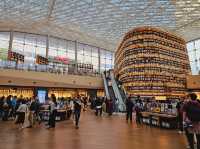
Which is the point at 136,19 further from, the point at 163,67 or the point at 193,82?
the point at 193,82

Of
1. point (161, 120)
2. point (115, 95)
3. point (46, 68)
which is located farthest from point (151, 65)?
point (161, 120)

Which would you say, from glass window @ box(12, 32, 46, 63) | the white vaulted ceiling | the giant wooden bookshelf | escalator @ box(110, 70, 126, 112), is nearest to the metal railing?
the giant wooden bookshelf

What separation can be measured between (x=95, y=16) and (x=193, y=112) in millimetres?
31181

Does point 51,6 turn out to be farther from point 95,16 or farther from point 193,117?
point 193,117

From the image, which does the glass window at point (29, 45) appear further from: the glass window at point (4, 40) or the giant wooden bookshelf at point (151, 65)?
the giant wooden bookshelf at point (151, 65)

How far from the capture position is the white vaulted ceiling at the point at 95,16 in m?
29.8

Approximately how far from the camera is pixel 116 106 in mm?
21391

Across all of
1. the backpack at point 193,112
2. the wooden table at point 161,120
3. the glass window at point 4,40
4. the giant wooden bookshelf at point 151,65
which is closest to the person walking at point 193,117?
the backpack at point 193,112

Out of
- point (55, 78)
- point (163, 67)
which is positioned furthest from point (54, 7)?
point (163, 67)

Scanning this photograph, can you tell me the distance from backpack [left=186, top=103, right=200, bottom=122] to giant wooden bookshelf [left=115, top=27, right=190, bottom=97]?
2198 cm

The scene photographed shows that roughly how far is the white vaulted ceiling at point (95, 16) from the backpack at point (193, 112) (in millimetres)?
26580

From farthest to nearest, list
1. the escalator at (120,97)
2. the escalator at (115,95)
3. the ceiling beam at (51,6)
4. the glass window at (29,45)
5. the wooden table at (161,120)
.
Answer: the glass window at (29,45)
the ceiling beam at (51,6)
the escalator at (115,95)
the escalator at (120,97)
the wooden table at (161,120)

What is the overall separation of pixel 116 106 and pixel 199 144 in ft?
53.6

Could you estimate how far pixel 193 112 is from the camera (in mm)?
5227
